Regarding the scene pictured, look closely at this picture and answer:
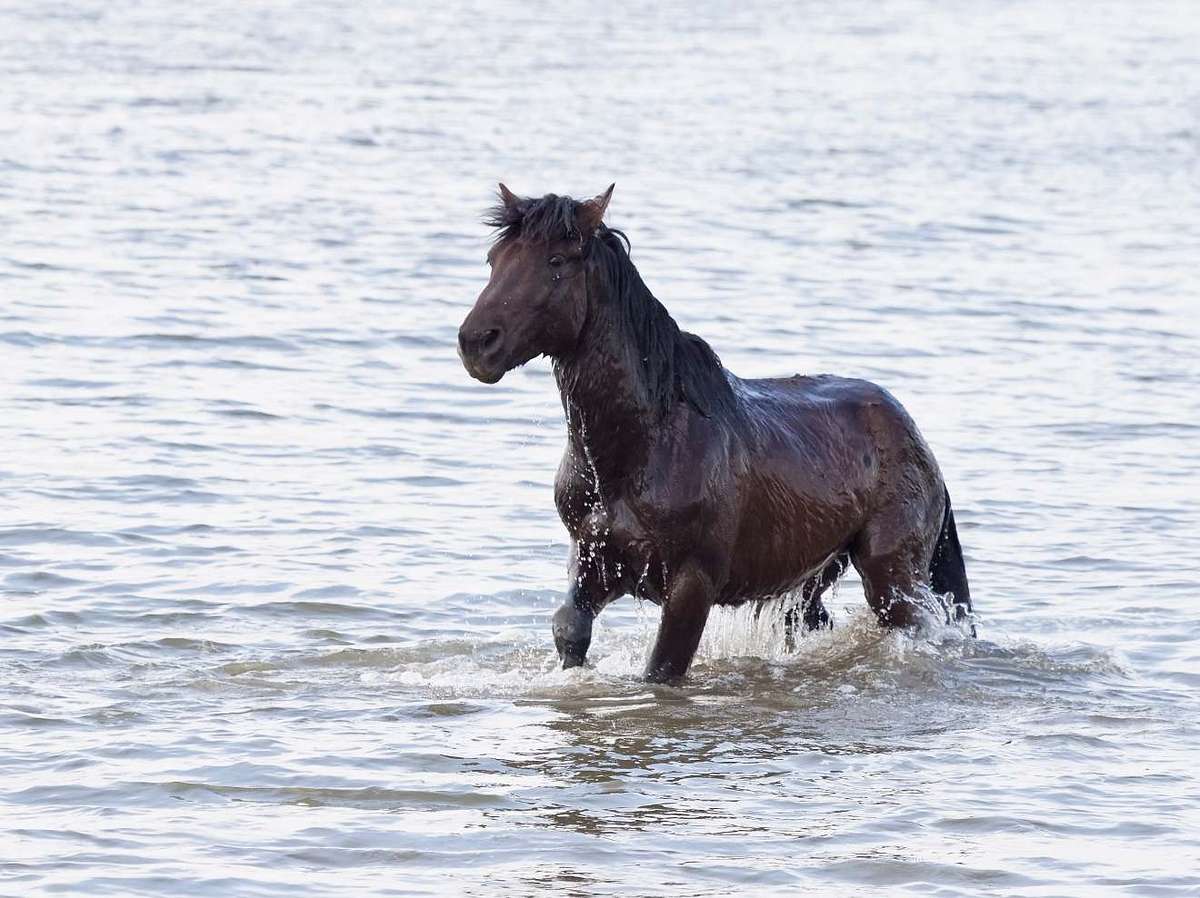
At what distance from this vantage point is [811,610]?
8.71m

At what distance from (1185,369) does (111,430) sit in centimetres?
751

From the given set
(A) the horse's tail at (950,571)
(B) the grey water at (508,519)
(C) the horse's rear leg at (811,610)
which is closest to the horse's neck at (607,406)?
(B) the grey water at (508,519)

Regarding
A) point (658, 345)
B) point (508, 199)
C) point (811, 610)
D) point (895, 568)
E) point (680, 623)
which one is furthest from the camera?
point (811, 610)

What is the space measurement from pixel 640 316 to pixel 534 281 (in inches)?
19.9

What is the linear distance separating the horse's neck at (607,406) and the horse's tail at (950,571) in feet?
5.91

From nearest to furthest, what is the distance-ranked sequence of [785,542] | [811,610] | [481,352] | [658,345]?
[481,352] → [658,345] → [785,542] → [811,610]

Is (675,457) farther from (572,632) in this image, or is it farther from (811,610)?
(811,610)

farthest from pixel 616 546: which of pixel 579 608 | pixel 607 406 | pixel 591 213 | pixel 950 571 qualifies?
pixel 950 571

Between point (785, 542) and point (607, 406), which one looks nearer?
point (607, 406)

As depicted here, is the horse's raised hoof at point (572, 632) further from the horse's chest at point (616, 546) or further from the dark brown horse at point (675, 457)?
the horse's chest at point (616, 546)

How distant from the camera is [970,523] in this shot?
11.1 meters

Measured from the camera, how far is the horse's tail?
8.71m

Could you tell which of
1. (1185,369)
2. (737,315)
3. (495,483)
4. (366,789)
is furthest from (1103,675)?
(737,315)

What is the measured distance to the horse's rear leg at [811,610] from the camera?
28.0 ft
